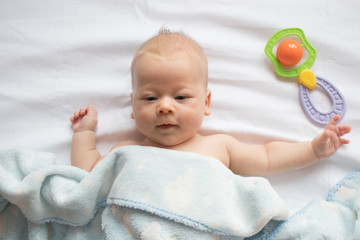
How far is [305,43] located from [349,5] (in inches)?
9.0

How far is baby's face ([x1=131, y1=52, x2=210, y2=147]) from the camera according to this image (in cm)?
110

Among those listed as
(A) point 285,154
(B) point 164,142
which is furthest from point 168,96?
(A) point 285,154

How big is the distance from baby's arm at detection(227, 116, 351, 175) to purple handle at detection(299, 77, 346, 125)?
0.05 m

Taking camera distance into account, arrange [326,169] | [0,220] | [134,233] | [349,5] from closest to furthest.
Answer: [134,233] → [0,220] → [326,169] → [349,5]

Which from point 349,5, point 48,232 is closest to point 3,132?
point 48,232

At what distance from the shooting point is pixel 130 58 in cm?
134

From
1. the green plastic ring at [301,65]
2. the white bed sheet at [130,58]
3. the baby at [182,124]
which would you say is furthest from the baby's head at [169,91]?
the green plastic ring at [301,65]

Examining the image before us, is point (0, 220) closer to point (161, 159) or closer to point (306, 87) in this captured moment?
point (161, 159)

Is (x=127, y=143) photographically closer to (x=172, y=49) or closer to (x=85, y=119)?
(x=85, y=119)

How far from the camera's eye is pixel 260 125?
1.27 m

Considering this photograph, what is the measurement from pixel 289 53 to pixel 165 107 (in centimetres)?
51

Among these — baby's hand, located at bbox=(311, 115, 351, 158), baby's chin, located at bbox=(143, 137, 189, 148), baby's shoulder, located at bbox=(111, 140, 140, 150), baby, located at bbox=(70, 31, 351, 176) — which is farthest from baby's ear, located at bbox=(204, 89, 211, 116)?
baby's hand, located at bbox=(311, 115, 351, 158)

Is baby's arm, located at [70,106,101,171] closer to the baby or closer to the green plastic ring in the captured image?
the baby

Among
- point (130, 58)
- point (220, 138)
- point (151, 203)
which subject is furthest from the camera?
point (130, 58)
